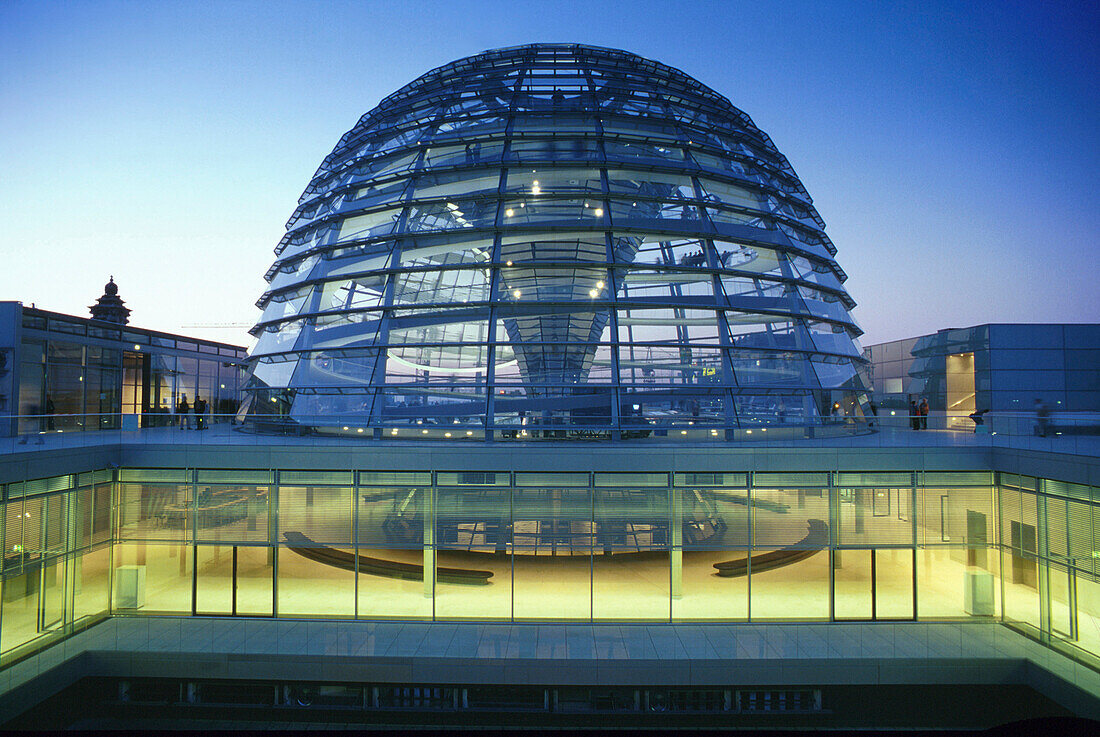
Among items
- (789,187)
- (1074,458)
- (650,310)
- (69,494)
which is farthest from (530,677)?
(789,187)

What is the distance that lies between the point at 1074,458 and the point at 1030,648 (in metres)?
4.26

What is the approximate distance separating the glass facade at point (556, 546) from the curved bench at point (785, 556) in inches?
1.4

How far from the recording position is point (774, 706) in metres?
12.9

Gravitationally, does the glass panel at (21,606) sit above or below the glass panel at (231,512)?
below

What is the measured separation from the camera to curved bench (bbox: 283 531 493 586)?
614 inches

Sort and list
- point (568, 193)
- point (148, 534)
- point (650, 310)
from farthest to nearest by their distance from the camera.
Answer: point (568, 193), point (650, 310), point (148, 534)

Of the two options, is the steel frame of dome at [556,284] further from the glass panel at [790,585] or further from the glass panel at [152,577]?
the glass panel at [152,577]

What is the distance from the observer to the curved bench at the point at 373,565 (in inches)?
614

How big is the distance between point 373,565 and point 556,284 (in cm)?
911

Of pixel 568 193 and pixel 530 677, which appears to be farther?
pixel 568 193

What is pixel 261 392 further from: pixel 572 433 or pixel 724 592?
pixel 724 592

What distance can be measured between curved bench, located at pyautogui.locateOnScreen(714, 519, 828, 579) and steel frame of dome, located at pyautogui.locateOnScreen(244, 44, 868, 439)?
287 cm

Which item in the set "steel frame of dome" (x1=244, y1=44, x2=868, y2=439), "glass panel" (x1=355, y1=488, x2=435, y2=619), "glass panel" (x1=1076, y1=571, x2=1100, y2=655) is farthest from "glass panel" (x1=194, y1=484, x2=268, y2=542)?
"glass panel" (x1=1076, y1=571, x2=1100, y2=655)

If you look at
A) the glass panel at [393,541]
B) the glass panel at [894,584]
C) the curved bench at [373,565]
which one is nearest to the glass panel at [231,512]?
the curved bench at [373,565]
